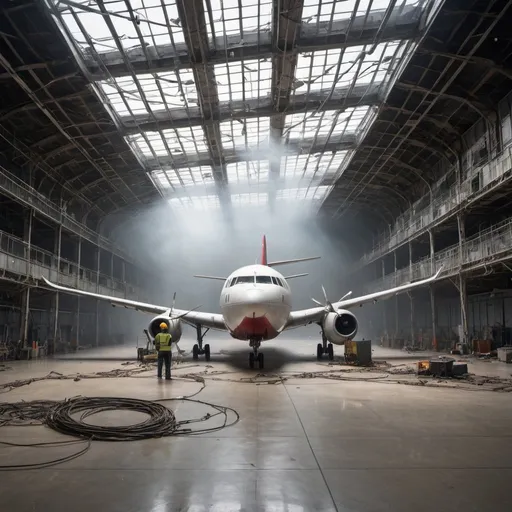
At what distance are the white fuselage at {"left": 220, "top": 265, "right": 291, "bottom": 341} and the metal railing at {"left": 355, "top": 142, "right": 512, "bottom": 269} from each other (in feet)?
33.3

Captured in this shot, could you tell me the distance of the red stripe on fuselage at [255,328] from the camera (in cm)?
1384

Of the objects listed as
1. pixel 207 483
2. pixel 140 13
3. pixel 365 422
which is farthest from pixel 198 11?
pixel 207 483

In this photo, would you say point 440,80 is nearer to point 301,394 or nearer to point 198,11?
point 198,11

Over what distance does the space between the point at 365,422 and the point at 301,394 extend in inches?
112

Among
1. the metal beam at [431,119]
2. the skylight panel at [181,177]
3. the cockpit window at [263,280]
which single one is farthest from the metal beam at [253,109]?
the cockpit window at [263,280]

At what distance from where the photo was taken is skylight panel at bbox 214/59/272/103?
17.3 meters

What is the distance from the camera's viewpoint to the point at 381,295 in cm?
1972

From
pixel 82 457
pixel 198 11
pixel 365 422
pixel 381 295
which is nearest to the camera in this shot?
pixel 82 457

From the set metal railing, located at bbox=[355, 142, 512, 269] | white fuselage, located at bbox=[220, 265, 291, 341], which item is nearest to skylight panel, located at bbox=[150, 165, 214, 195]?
metal railing, located at bbox=[355, 142, 512, 269]

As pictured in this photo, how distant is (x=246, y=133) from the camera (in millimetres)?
22969

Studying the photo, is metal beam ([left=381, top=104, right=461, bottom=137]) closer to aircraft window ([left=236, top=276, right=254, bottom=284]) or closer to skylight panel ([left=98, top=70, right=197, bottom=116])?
skylight panel ([left=98, top=70, right=197, bottom=116])

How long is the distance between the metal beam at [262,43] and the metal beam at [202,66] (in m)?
0.24

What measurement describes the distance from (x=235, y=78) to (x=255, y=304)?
9846mm

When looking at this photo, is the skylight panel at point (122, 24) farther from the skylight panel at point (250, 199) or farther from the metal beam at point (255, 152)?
the skylight panel at point (250, 199)
